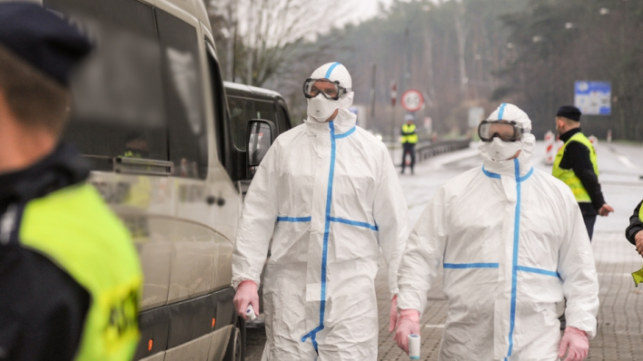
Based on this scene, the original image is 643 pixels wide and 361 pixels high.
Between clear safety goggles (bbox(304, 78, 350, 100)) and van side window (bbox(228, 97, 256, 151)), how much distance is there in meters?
2.64

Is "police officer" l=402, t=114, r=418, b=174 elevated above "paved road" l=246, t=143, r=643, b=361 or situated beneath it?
elevated above

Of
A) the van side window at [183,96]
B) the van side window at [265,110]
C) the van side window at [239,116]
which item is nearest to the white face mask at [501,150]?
the van side window at [183,96]

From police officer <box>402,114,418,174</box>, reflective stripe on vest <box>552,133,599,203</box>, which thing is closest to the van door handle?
reflective stripe on vest <box>552,133,599,203</box>

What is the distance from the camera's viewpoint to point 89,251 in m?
1.46

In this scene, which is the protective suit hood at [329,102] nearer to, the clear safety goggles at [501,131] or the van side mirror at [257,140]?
the clear safety goggles at [501,131]

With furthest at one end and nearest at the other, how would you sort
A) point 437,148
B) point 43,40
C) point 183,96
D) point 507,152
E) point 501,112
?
point 437,148 → point 183,96 → point 501,112 → point 507,152 → point 43,40

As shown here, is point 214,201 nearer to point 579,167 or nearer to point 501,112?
point 501,112

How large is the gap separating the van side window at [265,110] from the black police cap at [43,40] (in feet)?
22.0

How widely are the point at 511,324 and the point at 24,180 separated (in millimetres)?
2799

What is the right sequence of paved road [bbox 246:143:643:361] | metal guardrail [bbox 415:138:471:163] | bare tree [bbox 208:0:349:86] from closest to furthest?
paved road [bbox 246:143:643:361], bare tree [bbox 208:0:349:86], metal guardrail [bbox 415:138:471:163]

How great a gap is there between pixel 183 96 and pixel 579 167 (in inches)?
192

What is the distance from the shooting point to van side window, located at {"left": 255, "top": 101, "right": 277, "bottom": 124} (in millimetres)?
8211

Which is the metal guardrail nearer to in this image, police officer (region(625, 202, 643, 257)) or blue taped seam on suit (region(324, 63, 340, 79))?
police officer (region(625, 202, 643, 257))

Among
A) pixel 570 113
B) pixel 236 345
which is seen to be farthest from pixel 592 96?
pixel 236 345
